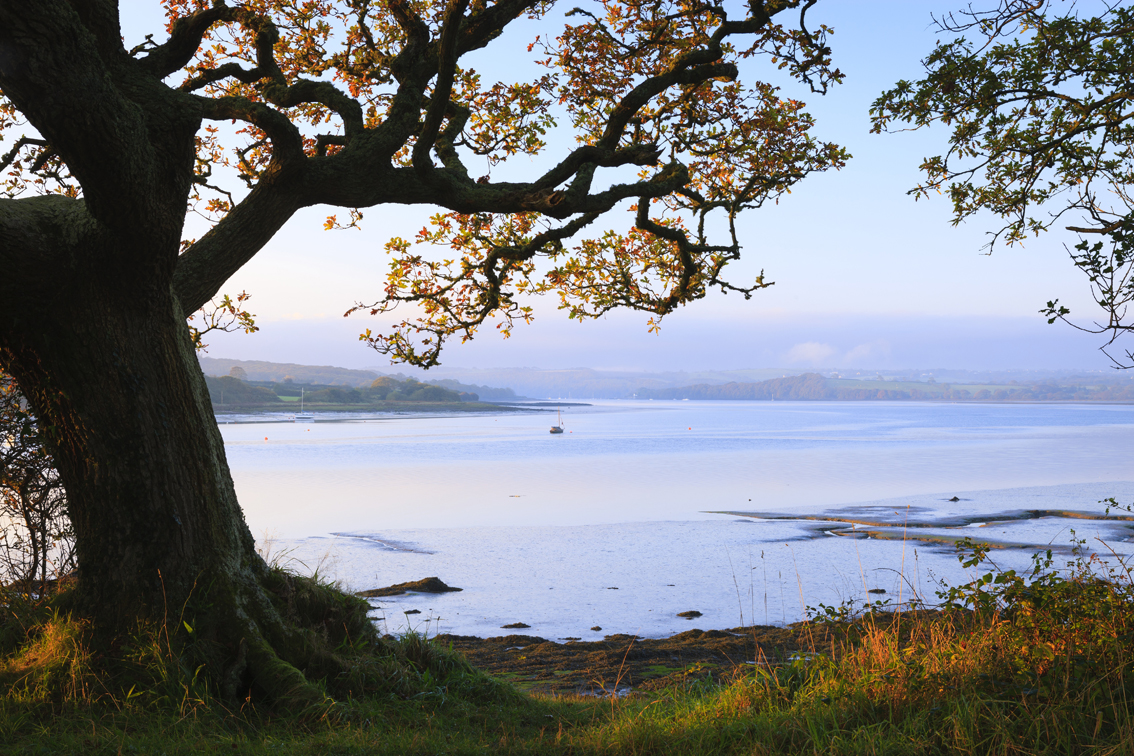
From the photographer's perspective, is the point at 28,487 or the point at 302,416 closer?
the point at 28,487

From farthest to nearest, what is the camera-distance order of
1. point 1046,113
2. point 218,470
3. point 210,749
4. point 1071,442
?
1. point 1071,442
2. point 1046,113
3. point 218,470
4. point 210,749

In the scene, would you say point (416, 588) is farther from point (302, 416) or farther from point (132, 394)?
point (302, 416)

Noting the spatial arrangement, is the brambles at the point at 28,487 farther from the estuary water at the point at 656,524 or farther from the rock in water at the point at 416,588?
the rock in water at the point at 416,588

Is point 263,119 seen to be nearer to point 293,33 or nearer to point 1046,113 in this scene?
point 293,33

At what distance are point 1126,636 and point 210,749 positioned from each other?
4872 millimetres

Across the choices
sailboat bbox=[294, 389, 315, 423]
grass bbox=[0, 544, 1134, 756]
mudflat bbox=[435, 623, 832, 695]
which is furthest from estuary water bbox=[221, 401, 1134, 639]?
sailboat bbox=[294, 389, 315, 423]

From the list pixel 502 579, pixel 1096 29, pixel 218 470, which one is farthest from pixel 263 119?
pixel 502 579

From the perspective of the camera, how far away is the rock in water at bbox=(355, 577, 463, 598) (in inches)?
449

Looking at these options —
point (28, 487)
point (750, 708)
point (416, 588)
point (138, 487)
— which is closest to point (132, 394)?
point (138, 487)

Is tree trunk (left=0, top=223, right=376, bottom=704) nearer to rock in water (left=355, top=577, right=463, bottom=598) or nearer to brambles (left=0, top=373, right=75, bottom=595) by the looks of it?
brambles (left=0, top=373, right=75, bottom=595)

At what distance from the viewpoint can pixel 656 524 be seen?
18.1 meters

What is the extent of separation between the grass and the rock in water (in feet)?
21.5

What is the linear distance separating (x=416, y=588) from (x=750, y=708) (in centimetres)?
811

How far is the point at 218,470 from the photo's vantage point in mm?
5379
